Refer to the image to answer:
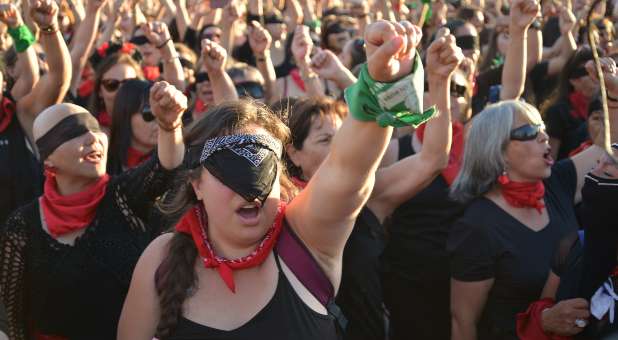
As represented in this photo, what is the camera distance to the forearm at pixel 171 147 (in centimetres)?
330

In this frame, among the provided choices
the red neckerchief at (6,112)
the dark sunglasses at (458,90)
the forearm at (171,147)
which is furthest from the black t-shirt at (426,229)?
the red neckerchief at (6,112)

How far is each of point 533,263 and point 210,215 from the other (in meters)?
1.85

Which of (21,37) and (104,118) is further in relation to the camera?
(104,118)

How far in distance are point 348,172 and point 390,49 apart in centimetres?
40

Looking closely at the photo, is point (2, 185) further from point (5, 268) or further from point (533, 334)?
point (533, 334)

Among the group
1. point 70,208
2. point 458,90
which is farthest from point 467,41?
point 70,208

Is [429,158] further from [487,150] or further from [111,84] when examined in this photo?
[111,84]

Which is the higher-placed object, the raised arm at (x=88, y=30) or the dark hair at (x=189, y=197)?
the dark hair at (x=189, y=197)

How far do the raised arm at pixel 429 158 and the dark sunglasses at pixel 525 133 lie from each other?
692 mm

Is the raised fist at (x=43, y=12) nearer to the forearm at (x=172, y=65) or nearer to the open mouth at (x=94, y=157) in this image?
the forearm at (x=172, y=65)

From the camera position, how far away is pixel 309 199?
2332 mm

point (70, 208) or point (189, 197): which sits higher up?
point (189, 197)

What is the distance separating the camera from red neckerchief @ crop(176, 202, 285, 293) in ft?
8.12

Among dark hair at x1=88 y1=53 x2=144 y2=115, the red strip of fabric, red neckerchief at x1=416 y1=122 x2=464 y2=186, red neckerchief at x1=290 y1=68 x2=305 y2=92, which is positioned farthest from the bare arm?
red neckerchief at x1=290 y1=68 x2=305 y2=92
